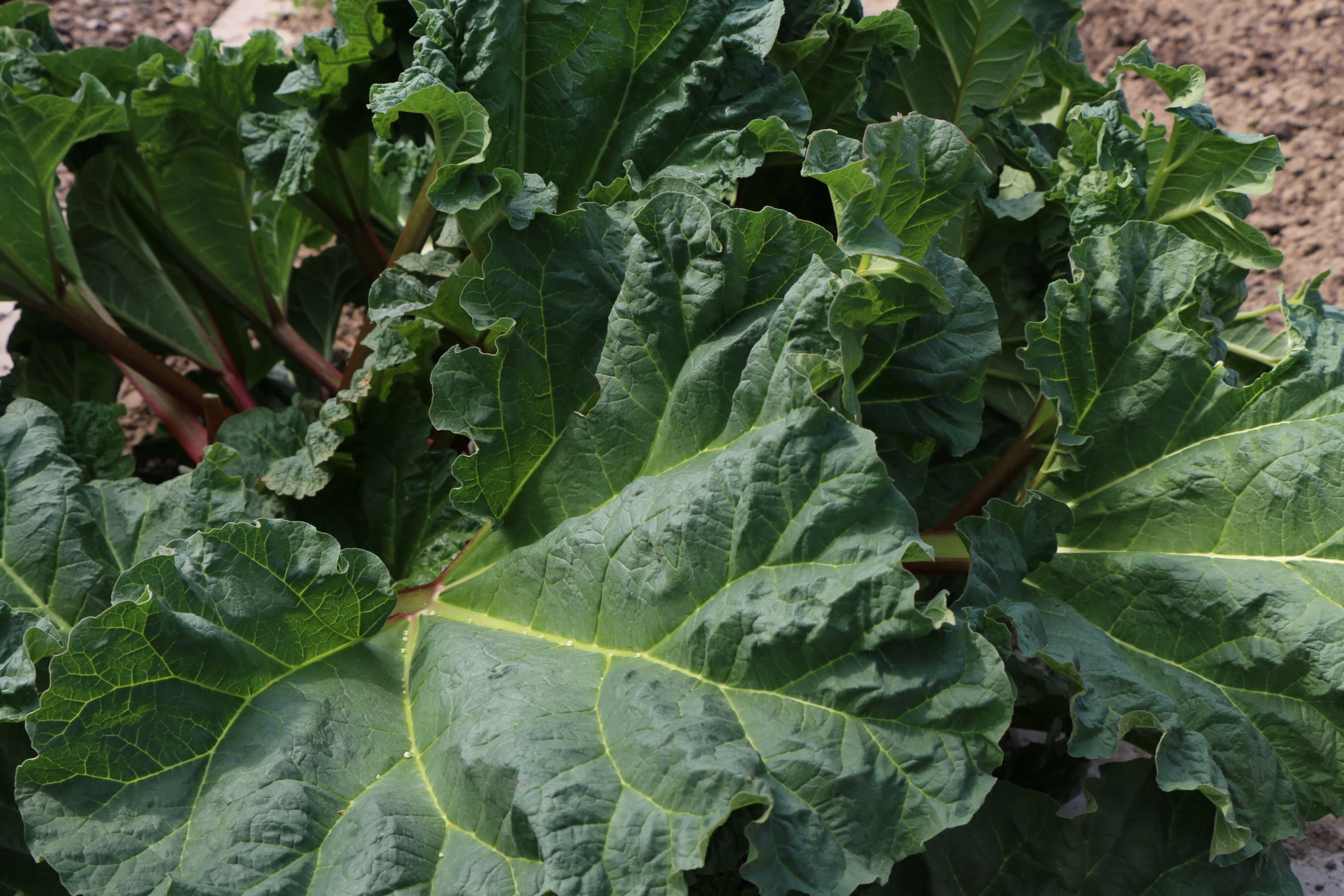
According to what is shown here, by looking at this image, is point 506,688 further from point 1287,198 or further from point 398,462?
point 1287,198

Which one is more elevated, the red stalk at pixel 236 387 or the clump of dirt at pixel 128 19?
the clump of dirt at pixel 128 19

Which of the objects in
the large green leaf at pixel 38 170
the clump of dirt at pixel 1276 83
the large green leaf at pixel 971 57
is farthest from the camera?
the clump of dirt at pixel 1276 83

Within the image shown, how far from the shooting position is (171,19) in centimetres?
453

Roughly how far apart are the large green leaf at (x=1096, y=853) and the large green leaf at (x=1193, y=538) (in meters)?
0.10

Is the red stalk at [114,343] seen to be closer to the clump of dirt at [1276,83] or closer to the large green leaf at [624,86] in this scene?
the large green leaf at [624,86]

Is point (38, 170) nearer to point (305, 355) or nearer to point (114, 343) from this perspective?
point (114, 343)

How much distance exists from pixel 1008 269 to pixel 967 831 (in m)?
0.98

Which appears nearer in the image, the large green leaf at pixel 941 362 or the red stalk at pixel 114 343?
the large green leaf at pixel 941 362

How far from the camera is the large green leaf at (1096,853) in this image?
1485 mm

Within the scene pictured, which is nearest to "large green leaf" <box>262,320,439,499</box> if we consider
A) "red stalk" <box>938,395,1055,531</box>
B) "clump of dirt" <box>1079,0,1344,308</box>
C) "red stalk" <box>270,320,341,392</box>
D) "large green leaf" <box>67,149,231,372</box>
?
"red stalk" <box>270,320,341,392</box>

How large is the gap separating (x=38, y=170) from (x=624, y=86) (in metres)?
1.14

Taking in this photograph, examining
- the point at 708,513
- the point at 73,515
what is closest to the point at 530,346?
the point at 708,513

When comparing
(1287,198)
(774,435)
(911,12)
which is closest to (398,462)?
(774,435)

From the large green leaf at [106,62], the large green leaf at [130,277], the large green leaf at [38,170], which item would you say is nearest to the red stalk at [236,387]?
the large green leaf at [130,277]
